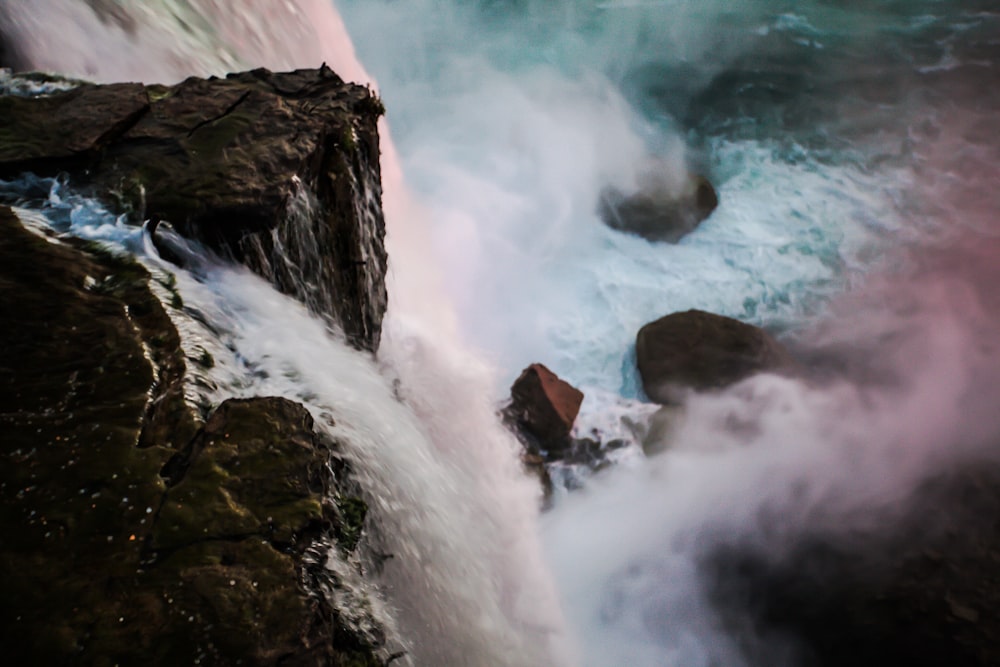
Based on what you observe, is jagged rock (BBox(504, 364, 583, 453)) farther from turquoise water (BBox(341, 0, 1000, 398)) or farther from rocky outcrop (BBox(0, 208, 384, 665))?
rocky outcrop (BBox(0, 208, 384, 665))

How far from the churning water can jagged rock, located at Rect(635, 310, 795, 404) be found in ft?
1.42

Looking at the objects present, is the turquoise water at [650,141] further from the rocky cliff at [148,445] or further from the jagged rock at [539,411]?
the rocky cliff at [148,445]

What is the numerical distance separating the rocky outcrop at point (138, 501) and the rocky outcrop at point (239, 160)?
2.14ft

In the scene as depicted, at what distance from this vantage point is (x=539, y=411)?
766 cm

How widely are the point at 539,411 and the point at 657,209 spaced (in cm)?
627

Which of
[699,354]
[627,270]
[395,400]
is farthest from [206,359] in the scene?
[627,270]

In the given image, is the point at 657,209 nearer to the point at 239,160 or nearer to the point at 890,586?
the point at 890,586

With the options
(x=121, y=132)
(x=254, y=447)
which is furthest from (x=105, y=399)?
(x=121, y=132)

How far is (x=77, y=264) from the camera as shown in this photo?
2.66 meters

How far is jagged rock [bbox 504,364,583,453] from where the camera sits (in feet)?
25.0

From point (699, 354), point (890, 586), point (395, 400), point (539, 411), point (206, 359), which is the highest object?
point (206, 359)

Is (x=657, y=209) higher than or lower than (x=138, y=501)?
lower

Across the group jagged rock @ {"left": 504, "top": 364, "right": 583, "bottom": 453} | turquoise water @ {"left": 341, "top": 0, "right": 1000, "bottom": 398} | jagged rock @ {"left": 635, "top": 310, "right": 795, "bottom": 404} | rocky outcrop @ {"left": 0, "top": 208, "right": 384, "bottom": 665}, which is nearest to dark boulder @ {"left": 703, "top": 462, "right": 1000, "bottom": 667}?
jagged rock @ {"left": 504, "top": 364, "right": 583, "bottom": 453}

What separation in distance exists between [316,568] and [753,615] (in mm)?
6042
